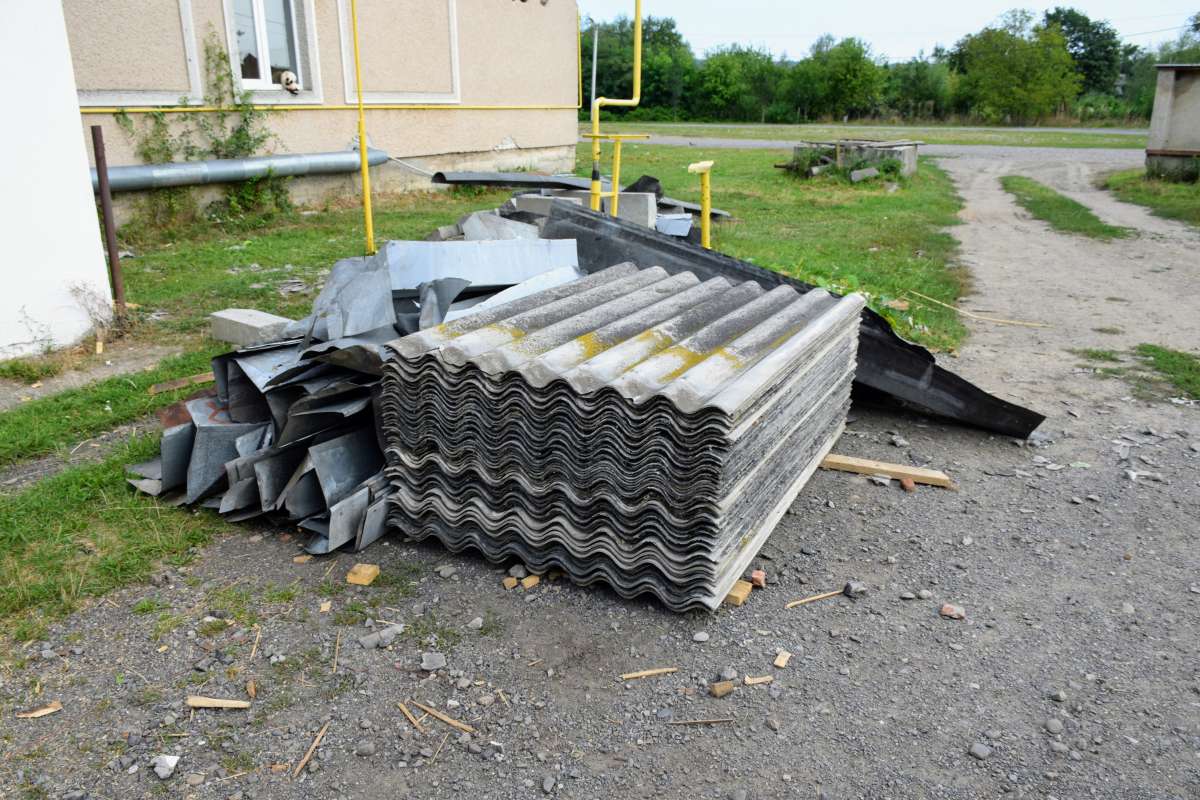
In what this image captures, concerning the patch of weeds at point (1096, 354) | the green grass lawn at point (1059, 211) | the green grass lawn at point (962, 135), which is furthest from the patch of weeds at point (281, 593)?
the green grass lawn at point (962, 135)

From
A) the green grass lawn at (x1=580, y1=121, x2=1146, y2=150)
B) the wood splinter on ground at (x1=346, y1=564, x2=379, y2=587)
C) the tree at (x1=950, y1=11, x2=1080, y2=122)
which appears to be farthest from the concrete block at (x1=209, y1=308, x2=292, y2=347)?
the tree at (x1=950, y1=11, x2=1080, y2=122)

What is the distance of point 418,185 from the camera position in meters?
15.1

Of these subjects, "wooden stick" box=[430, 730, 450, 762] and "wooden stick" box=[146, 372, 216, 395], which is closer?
"wooden stick" box=[430, 730, 450, 762]

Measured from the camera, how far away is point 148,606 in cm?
359

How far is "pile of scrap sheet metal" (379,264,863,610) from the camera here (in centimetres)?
351

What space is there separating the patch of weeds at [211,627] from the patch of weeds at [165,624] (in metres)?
0.10

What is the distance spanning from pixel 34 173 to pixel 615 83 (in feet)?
187

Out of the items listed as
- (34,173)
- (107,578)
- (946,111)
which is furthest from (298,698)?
(946,111)

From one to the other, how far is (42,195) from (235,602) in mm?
4018

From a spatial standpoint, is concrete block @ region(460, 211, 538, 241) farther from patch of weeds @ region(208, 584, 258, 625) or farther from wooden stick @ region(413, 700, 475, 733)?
wooden stick @ region(413, 700, 475, 733)

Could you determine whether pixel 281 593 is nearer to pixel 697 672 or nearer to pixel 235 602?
pixel 235 602

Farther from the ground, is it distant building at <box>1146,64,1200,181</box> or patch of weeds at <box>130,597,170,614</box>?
distant building at <box>1146,64,1200,181</box>

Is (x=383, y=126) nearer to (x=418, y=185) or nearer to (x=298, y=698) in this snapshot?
(x=418, y=185)

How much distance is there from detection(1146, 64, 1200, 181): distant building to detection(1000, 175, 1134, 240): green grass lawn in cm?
Result: 217
